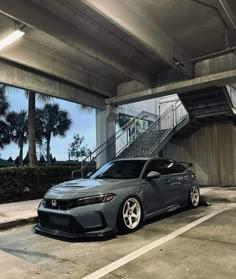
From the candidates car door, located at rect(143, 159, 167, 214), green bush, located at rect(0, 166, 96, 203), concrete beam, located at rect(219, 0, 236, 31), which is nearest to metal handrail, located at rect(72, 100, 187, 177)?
green bush, located at rect(0, 166, 96, 203)

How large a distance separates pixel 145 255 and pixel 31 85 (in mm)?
7758

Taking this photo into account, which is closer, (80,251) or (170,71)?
(80,251)

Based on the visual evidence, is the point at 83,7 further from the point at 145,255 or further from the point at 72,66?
the point at 145,255

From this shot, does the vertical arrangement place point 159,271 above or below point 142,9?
below

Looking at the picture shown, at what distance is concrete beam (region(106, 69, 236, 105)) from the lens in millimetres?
9508

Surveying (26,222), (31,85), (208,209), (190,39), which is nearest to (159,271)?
(26,222)

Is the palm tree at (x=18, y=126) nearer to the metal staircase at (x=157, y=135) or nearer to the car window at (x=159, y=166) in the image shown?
the metal staircase at (x=157, y=135)

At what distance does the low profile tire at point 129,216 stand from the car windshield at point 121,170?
674mm

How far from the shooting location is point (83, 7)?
6332 mm

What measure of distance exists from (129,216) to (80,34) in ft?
17.7

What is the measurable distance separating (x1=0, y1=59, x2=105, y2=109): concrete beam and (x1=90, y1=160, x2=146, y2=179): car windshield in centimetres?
480

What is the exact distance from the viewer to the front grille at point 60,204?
5008mm

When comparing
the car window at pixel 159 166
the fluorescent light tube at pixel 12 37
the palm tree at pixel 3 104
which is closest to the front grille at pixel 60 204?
the car window at pixel 159 166

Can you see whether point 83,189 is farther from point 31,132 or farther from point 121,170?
point 31,132
